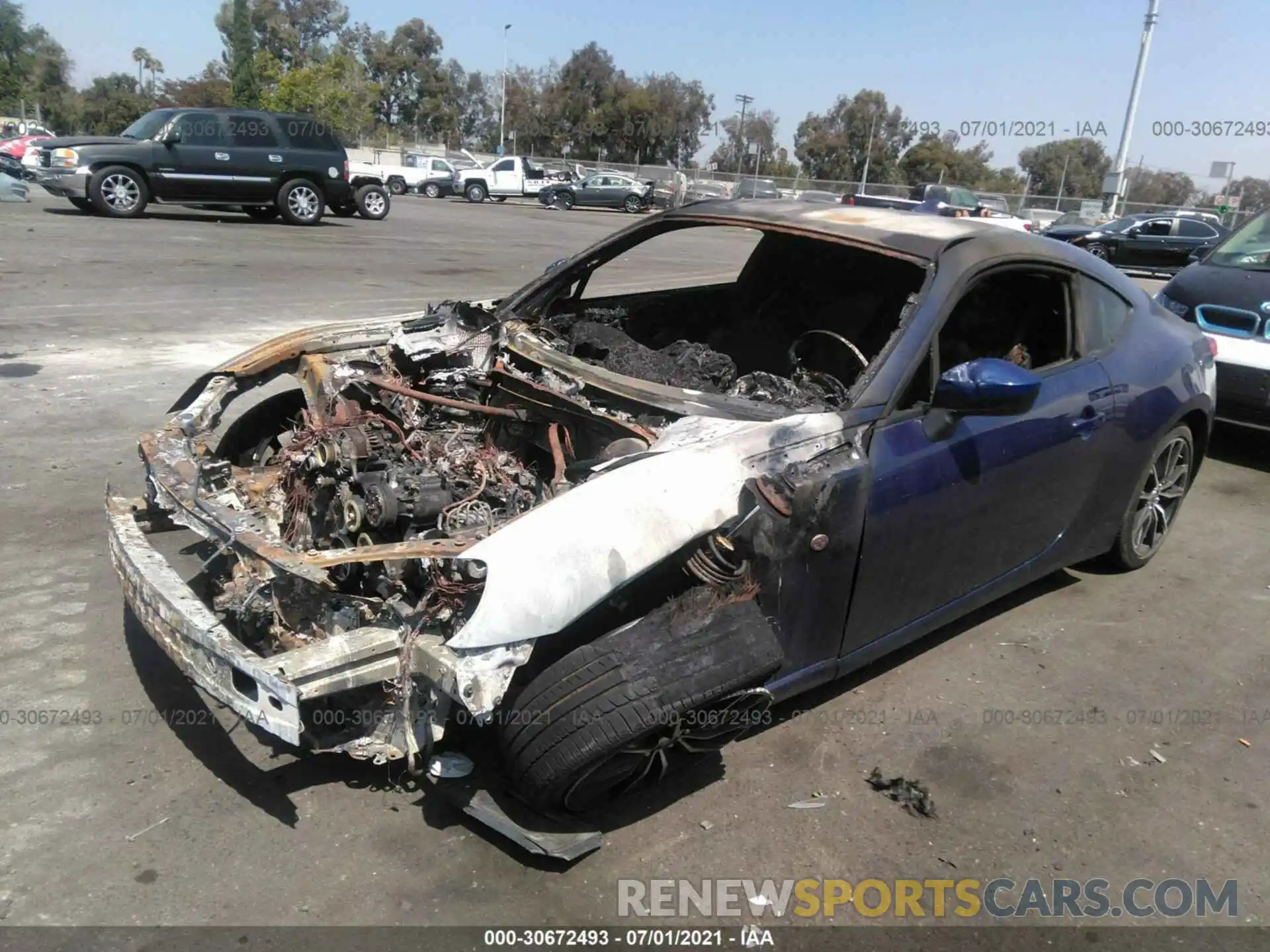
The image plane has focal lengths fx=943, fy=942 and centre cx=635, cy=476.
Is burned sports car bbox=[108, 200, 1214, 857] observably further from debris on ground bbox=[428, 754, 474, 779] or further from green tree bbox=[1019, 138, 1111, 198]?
green tree bbox=[1019, 138, 1111, 198]

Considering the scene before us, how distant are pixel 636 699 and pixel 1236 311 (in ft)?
19.9

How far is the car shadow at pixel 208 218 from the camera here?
17.1 metres

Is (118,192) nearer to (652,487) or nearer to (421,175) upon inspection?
(652,487)

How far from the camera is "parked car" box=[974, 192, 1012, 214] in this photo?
97.0 feet

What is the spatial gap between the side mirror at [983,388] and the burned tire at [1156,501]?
59.9 inches

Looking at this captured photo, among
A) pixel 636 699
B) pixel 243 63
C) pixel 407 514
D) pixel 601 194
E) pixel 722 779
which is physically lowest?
pixel 722 779

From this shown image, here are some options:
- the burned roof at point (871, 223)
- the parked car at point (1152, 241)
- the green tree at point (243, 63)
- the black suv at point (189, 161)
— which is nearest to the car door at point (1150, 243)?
the parked car at point (1152, 241)

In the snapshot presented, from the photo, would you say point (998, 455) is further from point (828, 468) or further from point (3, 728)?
point (3, 728)

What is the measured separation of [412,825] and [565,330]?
2262mm

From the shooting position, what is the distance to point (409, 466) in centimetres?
321

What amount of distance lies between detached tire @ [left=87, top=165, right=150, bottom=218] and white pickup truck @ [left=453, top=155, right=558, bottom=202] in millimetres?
19905

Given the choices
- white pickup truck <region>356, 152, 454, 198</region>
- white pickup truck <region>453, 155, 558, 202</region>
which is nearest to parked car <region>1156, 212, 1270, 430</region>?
white pickup truck <region>453, 155, 558, 202</region>

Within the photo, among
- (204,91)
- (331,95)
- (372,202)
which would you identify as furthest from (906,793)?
(204,91)

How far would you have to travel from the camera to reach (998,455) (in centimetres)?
330
